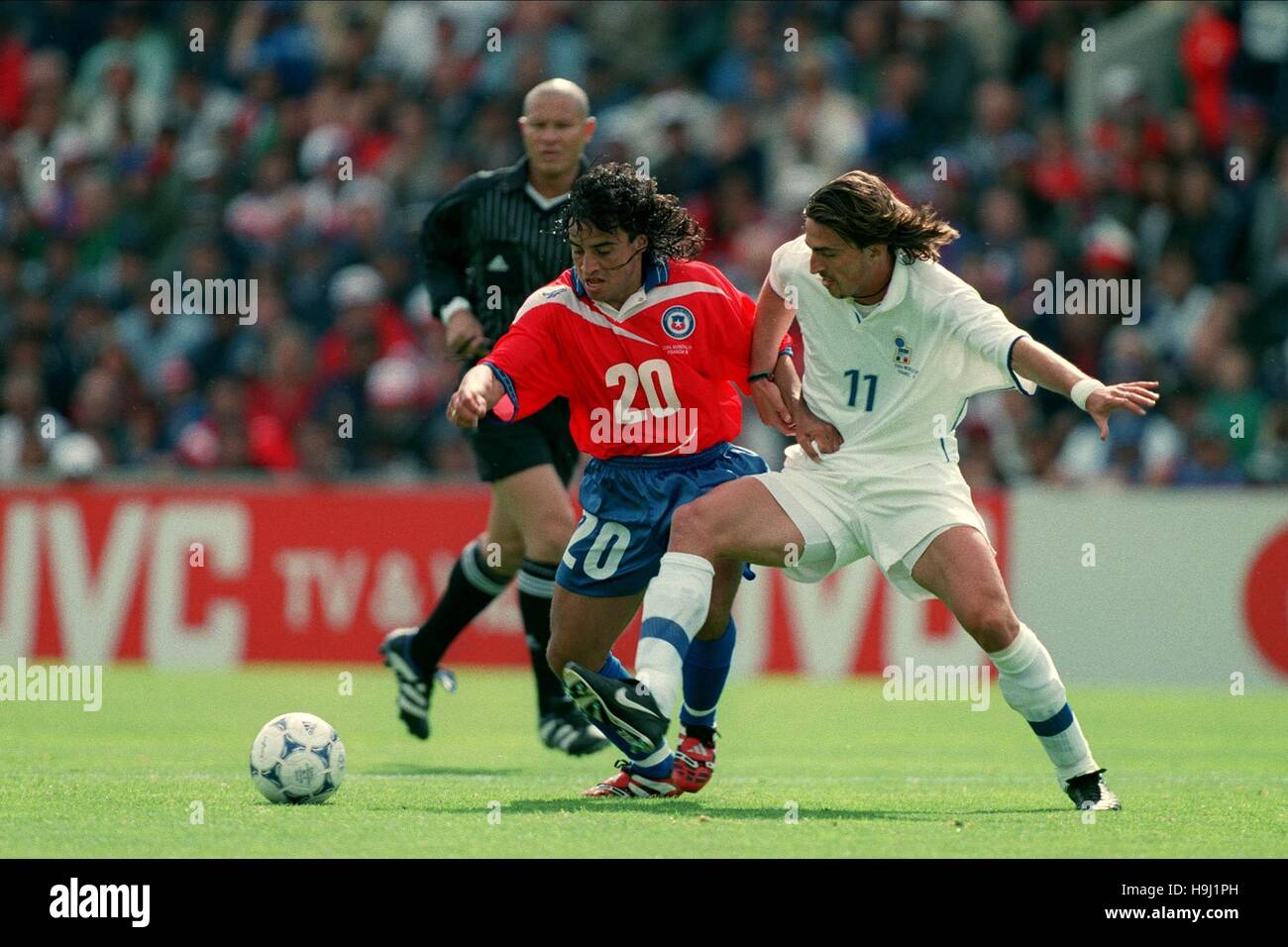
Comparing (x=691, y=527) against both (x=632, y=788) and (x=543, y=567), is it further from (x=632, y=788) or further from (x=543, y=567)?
(x=543, y=567)

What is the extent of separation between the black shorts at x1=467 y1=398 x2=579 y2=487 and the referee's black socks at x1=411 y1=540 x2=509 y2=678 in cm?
47

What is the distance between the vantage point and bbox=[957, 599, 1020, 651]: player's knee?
6406 millimetres

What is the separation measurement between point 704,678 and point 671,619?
0.78m

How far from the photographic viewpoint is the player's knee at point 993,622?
6406 mm

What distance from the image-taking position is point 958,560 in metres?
6.53

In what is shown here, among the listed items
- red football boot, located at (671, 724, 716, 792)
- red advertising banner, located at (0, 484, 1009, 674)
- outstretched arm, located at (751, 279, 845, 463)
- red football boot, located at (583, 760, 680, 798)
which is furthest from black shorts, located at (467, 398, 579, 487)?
red advertising banner, located at (0, 484, 1009, 674)

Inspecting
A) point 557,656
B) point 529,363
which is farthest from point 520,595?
point 529,363

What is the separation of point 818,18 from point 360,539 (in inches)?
270

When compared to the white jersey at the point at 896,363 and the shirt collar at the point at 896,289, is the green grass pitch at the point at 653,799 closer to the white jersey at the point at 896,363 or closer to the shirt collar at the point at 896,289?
the white jersey at the point at 896,363

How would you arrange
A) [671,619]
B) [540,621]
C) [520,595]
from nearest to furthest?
[671,619] → [540,621] → [520,595]

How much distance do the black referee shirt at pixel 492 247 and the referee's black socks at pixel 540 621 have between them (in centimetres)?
108

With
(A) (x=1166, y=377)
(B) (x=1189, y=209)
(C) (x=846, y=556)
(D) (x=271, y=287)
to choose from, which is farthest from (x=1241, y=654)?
(D) (x=271, y=287)

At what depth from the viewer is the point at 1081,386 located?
20.4ft
